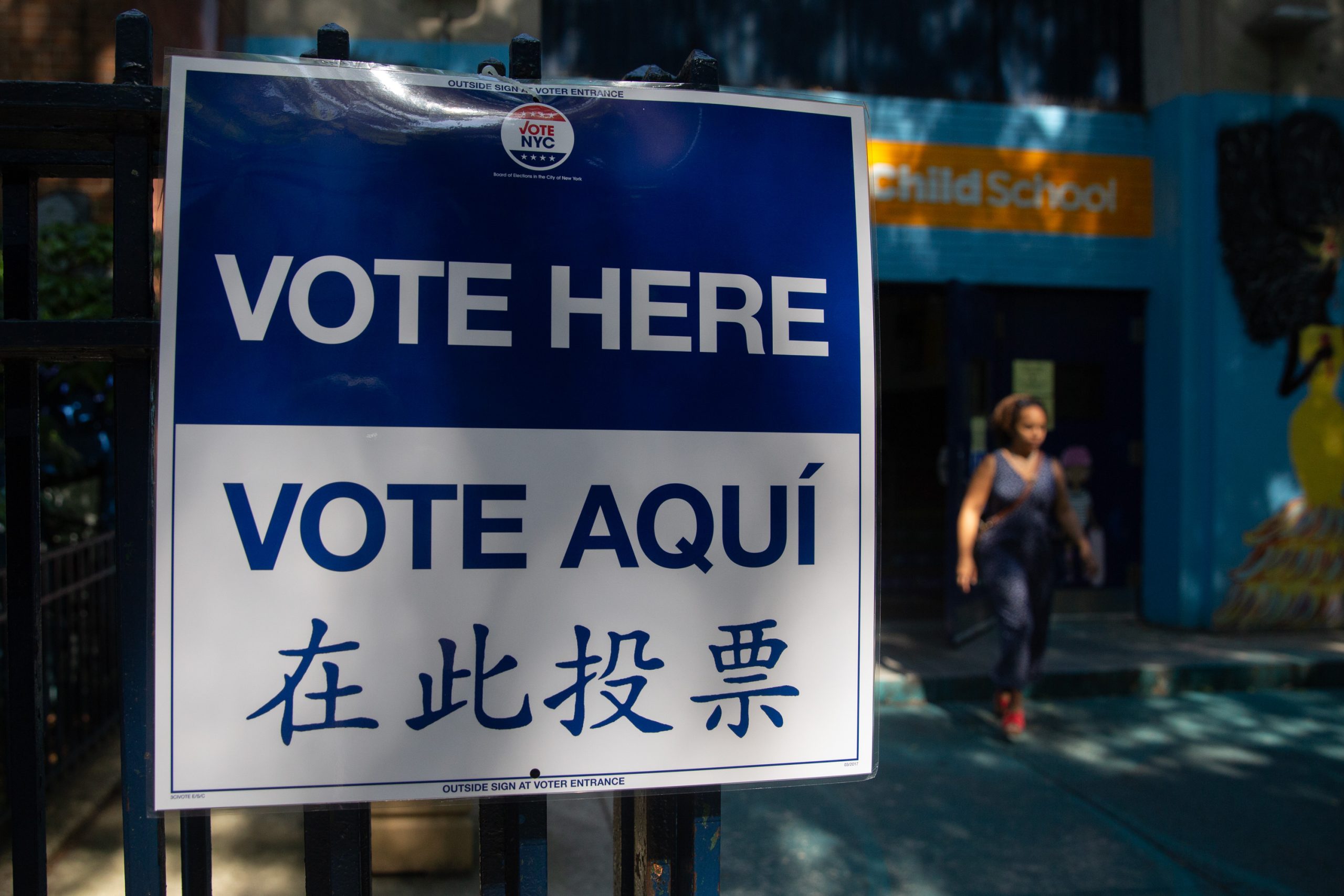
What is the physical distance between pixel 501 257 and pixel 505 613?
0.50 meters

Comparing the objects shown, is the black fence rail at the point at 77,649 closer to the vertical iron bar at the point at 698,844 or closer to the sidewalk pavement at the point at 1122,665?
the vertical iron bar at the point at 698,844

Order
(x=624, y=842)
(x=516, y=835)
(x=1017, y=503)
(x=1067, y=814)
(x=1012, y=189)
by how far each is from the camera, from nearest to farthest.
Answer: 1. (x=516, y=835)
2. (x=624, y=842)
3. (x=1067, y=814)
4. (x=1017, y=503)
5. (x=1012, y=189)

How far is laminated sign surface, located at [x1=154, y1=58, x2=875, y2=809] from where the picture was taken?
1.28 m

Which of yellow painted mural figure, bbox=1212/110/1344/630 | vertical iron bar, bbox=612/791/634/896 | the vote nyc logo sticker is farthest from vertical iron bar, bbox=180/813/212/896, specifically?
yellow painted mural figure, bbox=1212/110/1344/630

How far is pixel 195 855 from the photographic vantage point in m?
1.42

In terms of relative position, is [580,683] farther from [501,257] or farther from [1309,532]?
[1309,532]

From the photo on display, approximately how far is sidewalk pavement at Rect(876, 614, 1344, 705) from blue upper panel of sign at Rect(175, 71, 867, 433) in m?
4.76

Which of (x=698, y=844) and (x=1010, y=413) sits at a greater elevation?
(x=1010, y=413)

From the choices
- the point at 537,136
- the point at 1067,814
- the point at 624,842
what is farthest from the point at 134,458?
the point at 1067,814

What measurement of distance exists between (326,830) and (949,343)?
20.0ft

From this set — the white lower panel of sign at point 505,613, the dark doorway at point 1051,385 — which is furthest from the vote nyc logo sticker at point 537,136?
the dark doorway at point 1051,385

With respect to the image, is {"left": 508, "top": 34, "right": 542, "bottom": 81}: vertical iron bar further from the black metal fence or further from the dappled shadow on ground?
the dappled shadow on ground

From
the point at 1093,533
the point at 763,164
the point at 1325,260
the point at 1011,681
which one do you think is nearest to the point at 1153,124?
the point at 1325,260

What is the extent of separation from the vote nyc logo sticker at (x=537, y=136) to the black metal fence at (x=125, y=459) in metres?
0.07
